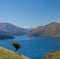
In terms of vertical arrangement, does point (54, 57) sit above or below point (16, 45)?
below

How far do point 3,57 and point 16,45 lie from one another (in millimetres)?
22889

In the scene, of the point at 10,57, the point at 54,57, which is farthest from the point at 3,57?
the point at 54,57

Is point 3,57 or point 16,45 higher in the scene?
point 16,45

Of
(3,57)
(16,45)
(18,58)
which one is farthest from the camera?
(16,45)

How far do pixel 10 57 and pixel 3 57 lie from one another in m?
3.69

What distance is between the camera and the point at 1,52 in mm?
83562

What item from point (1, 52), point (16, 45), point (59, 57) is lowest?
point (59, 57)

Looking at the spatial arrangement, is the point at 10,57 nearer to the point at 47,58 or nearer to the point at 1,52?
the point at 1,52

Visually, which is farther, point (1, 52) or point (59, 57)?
point (1, 52)

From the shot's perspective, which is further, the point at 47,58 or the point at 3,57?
the point at 47,58

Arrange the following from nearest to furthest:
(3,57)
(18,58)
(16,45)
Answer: (3,57), (18,58), (16,45)

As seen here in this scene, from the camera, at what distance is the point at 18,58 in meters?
81.7

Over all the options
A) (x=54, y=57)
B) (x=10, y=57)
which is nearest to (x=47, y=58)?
(x=54, y=57)

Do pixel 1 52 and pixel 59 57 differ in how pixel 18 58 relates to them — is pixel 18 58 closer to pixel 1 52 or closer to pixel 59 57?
pixel 1 52
